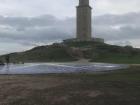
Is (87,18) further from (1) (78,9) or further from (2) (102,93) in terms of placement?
(2) (102,93)

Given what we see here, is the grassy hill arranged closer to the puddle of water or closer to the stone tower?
the stone tower

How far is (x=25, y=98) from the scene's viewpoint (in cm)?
1759

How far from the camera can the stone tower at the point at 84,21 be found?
15975 cm

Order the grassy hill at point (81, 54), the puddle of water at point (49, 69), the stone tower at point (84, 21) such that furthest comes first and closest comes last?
the stone tower at point (84, 21) → the grassy hill at point (81, 54) → the puddle of water at point (49, 69)

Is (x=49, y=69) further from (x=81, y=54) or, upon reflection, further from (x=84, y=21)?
(x=84, y=21)

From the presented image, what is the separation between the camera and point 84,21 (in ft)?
524

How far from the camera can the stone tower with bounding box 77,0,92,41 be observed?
159750 mm

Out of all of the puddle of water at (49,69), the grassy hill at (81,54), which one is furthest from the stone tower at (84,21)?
the puddle of water at (49,69)

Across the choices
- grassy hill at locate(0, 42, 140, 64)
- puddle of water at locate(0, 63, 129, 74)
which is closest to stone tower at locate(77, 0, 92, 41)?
grassy hill at locate(0, 42, 140, 64)

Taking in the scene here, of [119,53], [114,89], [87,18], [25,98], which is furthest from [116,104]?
[87,18]

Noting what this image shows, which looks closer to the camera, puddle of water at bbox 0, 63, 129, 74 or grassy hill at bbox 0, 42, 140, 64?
puddle of water at bbox 0, 63, 129, 74

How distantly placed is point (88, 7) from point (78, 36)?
16.6 m

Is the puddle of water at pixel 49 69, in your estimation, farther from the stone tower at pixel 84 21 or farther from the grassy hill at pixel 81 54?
the stone tower at pixel 84 21

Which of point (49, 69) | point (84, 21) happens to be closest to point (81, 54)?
point (84, 21)
